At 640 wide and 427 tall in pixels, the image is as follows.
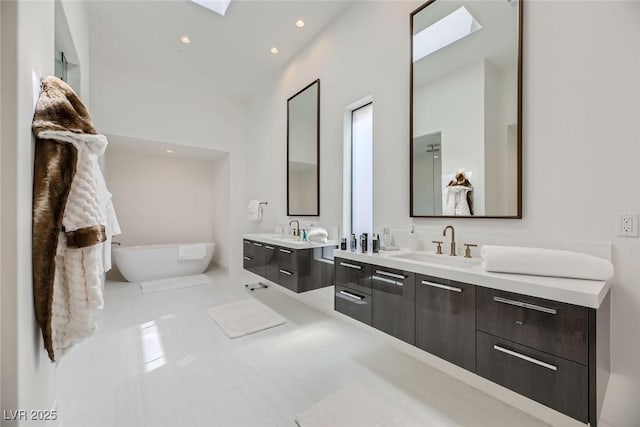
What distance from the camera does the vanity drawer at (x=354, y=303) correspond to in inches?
78.5

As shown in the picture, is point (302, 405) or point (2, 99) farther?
point (302, 405)

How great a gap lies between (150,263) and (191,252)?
2.05 ft

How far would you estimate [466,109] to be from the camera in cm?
195

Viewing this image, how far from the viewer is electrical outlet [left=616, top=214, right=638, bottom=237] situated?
1.32m

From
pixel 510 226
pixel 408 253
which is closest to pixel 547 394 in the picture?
pixel 510 226

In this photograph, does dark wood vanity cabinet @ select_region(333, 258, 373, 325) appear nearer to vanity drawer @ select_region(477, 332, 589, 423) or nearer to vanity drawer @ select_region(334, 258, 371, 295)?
vanity drawer @ select_region(334, 258, 371, 295)

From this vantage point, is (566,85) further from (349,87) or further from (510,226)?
(349,87)

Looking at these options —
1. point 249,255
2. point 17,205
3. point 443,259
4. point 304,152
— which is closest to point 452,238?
point 443,259

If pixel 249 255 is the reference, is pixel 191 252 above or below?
below

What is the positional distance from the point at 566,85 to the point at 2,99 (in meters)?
2.54

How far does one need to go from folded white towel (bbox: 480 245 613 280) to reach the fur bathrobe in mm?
1875

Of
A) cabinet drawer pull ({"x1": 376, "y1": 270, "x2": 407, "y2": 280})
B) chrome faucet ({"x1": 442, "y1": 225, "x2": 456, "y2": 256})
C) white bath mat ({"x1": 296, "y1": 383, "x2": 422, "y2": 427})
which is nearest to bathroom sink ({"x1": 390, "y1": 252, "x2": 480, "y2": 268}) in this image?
chrome faucet ({"x1": 442, "y1": 225, "x2": 456, "y2": 256})

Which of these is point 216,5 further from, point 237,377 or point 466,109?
point 237,377

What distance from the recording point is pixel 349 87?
2842mm
